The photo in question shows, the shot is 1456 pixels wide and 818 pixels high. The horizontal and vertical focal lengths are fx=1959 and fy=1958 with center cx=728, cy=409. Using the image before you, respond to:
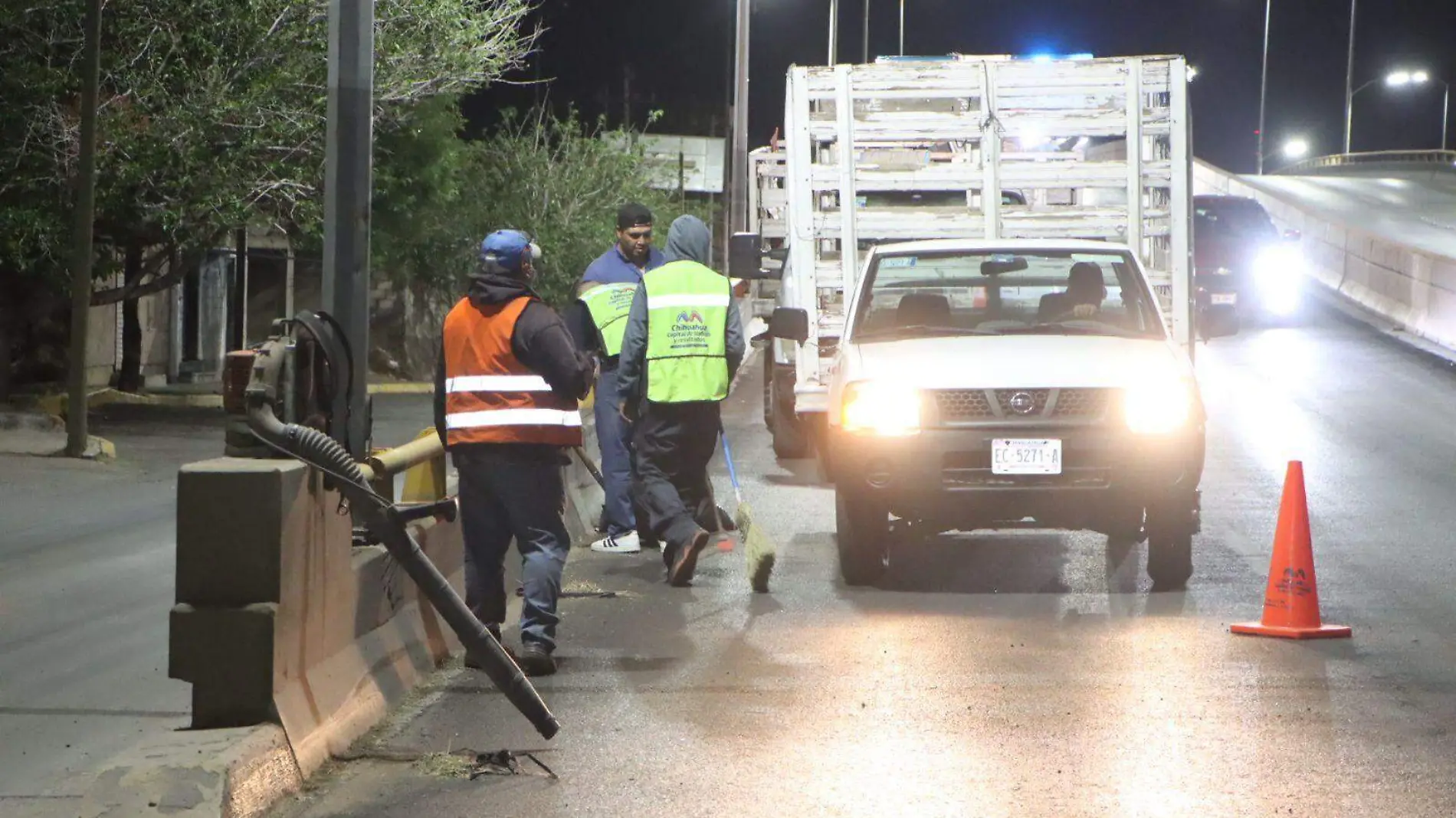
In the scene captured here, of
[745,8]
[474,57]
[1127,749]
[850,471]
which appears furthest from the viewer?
[745,8]

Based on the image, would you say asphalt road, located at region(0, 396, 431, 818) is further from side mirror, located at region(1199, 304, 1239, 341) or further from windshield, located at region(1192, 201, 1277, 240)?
windshield, located at region(1192, 201, 1277, 240)

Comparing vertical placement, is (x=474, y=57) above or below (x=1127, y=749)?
above

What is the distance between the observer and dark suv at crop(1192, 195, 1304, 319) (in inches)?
1183

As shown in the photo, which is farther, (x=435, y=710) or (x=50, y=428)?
(x=50, y=428)

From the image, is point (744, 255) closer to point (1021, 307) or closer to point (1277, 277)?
point (1021, 307)

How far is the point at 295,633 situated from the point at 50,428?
1401cm

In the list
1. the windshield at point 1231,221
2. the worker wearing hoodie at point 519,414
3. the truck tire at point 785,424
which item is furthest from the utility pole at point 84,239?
the windshield at point 1231,221

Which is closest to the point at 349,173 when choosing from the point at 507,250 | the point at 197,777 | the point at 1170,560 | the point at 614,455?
the point at 507,250

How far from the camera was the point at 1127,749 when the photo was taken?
6.54 meters

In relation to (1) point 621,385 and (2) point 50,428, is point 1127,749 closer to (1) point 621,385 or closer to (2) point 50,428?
(1) point 621,385

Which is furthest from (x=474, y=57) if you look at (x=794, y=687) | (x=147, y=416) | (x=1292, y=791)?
(x=1292, y=791)

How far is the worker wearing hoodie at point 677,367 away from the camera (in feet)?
34.2

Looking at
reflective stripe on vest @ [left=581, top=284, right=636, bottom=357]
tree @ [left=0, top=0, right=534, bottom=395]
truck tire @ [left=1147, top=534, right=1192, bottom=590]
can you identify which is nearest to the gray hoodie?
reflective stripe on vest @ [left=581, top=284, right=636, bottom=357]

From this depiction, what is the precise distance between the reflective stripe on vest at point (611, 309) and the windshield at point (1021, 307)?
4.33 feet
